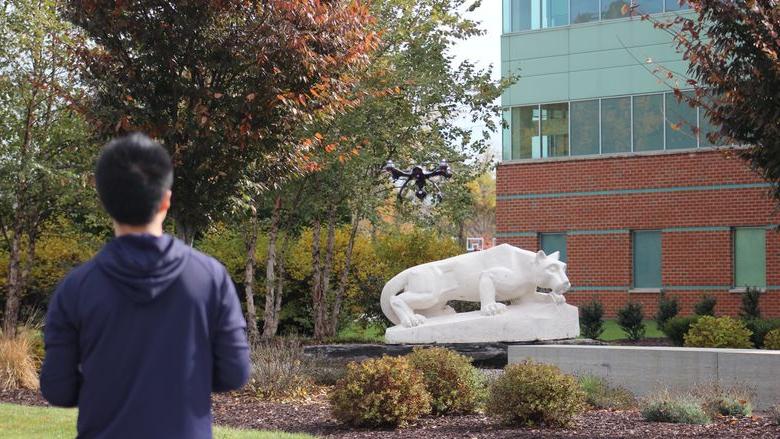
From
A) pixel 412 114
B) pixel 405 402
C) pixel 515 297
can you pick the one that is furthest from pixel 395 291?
pixel 405 402

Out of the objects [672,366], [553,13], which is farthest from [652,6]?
[672,366]

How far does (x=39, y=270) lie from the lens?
2473 cm

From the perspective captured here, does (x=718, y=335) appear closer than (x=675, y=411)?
No

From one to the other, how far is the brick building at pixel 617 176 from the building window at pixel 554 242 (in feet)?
0.11

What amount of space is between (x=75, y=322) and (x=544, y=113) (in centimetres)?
2823

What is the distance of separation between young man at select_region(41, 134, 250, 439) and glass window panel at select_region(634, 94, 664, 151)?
27009mm

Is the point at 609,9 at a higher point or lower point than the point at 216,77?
higher

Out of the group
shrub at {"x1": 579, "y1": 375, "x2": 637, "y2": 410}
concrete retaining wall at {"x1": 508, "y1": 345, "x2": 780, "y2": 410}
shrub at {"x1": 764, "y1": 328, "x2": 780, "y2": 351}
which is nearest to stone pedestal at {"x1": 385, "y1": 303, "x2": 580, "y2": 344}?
concrete retaining wall at {"x1": 508, "y1": 345, "x2": 780, "y2": 410}

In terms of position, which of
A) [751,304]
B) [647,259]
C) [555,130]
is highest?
[555,130]

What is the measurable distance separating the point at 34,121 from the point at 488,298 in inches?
316

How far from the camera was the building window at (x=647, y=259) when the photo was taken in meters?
29.4

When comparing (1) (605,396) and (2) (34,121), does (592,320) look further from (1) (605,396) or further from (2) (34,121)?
(2) (34,121)

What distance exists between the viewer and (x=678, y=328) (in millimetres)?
20656

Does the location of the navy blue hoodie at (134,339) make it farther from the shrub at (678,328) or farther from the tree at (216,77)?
the shrub at (678,328)
